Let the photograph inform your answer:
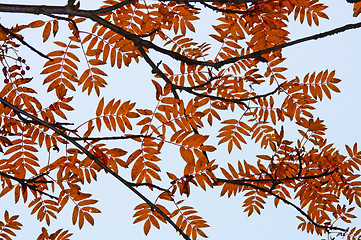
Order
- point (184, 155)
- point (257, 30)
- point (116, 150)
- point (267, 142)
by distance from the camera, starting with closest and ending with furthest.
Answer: point (184, 155) < point (116, 150) < point (257, 30) < point (267, 142)

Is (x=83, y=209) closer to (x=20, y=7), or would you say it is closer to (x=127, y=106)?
(x=127, y=106)

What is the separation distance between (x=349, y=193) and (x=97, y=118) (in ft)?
5.62

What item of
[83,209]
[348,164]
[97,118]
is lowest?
[83,209]

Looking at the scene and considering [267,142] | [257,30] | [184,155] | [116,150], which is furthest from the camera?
[267,142]

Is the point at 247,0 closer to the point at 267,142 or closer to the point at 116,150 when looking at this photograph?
the point at 116,150

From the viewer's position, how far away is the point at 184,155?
1.82 m

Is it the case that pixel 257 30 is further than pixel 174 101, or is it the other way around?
pixel 257 30

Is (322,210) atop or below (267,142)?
below

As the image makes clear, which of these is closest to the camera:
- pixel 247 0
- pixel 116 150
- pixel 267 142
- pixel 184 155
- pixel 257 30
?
pixel 247 0

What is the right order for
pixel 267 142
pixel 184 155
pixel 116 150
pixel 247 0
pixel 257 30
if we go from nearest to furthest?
pixel 247 0, pixel 184 155, pixel 116 150, pixel 257 30, pixel 267 142

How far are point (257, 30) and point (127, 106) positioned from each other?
0.90 meters

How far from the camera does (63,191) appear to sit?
2.05 m

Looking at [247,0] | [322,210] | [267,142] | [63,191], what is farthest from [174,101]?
[322,210]

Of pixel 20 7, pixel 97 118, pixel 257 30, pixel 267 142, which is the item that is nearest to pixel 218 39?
pixel 257 30
